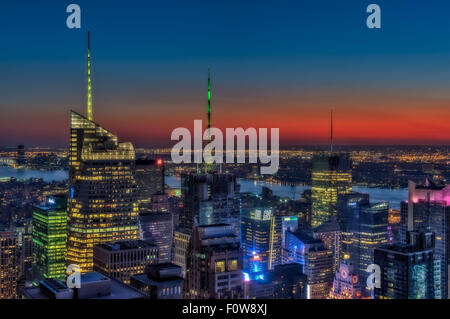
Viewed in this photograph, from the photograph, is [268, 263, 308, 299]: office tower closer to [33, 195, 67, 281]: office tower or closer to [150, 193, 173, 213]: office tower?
[33, 195, 67, 281]: office tower

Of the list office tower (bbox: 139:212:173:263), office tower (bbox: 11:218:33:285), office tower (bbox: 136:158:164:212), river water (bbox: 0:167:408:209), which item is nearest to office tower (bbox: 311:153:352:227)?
river water (bbox: 0:167:408:209)

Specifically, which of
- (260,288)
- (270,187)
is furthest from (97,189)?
(270,187)

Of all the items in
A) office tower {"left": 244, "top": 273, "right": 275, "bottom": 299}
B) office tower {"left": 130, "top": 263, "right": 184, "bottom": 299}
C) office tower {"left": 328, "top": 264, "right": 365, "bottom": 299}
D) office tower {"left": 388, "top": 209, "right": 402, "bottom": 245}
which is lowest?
office tower {"left": 328, "top": 264, "right": 365, "bottom": 299}

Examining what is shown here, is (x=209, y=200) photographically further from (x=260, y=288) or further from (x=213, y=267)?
(x=213, y=267)

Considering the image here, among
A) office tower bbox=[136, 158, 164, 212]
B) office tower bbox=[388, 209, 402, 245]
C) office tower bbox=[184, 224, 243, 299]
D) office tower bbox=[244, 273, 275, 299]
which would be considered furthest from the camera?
office tower bbox=[136, 158, 164, 212]

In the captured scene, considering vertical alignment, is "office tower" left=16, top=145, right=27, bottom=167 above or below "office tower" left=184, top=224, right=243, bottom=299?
above

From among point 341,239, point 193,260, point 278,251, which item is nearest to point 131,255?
point 193,260
